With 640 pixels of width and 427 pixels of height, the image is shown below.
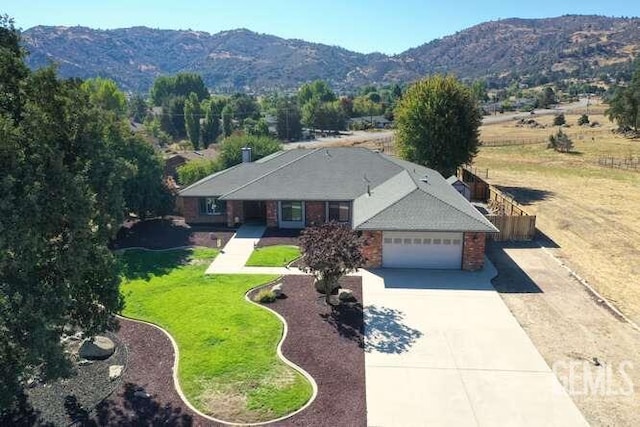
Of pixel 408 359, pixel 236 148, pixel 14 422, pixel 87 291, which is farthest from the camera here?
pixel 236 148

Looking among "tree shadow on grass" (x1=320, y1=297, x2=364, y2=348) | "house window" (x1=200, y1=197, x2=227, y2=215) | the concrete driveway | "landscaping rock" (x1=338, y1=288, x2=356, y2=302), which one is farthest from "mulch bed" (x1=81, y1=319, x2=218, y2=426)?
"house window" (x1=200, y1=197, x2=227, y2=215)

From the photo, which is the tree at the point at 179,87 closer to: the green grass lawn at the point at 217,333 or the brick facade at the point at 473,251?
the green grass lawn at the point at 217,333

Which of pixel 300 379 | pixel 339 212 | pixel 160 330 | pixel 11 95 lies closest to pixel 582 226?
pixel 339 212

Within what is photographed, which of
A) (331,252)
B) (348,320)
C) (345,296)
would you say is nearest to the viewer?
(348,320)

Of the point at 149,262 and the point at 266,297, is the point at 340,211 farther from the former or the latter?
the point at 149,262

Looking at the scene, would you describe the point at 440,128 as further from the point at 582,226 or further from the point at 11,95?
the point at 11,95

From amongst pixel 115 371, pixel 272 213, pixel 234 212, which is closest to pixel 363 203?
pixel 272 213

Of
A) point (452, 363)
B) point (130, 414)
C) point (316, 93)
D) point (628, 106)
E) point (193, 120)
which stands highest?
point (316, 93)

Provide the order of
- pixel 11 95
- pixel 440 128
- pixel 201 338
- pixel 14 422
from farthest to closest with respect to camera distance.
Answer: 1. pixel 440 128
2. pixel 201 338
3. pixel 14 422
4. pixel 11 95

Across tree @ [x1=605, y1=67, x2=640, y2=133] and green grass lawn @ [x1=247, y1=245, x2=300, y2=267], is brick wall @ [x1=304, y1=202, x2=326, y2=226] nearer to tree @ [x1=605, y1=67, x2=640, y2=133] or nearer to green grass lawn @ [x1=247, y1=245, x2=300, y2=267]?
green grass lawn @ [x1=247, y1=245, x2=300, y2=267]
